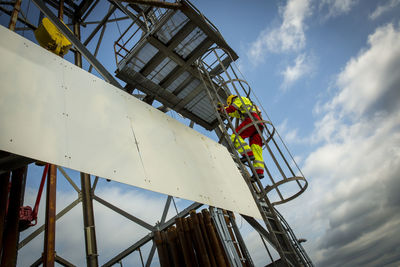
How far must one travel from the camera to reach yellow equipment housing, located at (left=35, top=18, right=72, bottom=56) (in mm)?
6113

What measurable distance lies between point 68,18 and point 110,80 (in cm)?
768

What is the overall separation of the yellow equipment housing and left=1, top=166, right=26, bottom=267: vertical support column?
3196mm

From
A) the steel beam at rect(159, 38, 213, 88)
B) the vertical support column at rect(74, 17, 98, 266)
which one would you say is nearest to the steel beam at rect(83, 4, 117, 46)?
the steel beam at rect(159, 38, 213, 88)

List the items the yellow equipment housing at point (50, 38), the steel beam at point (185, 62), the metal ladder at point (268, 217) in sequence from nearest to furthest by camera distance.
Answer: the metal ladder at point (268, 217)
the yellow equipment housing at point (50, 38)
the steel beam at point (185, 62)

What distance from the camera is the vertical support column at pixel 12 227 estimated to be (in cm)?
402

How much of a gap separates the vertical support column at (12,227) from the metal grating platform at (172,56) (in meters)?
3.89

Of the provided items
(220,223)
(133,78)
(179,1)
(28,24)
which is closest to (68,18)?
(28,24)

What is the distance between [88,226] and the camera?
20.7 ft

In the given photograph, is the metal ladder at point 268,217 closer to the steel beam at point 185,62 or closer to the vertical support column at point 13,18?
the steel beam at point 185,62

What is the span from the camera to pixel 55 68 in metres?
3.47

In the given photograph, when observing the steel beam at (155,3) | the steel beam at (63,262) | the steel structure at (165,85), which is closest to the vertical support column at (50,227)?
the steel structure at (165,85)

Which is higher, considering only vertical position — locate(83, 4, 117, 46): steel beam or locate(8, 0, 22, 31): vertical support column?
locate(83, 4, 117, 46): steel beam

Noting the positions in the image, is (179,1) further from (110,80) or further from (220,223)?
(220,223)

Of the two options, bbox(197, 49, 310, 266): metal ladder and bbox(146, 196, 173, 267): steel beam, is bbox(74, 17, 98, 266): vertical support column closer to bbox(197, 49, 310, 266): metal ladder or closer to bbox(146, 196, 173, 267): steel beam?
bbox(146, 196, 173, 267): steel beam
